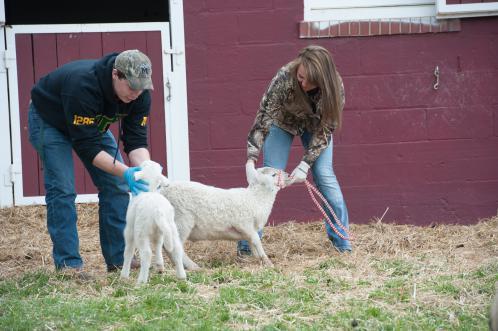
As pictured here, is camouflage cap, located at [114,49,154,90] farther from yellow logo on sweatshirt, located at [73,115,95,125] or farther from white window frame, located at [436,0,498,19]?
white window frame, located at [436,0,498,19]

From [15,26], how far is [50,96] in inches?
103

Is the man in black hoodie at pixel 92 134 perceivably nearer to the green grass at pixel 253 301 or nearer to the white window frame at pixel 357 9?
the green grass at pixel 253 301

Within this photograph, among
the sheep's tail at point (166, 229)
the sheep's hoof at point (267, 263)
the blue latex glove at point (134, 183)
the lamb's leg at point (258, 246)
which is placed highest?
the blue latex glove at point (134, 183)

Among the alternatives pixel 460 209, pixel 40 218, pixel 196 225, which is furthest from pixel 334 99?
pixel 40 218

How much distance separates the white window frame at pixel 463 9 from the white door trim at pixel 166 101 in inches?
98.2

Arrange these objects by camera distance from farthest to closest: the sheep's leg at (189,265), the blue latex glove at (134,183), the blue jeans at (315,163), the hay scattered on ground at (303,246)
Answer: the blue jeans at (315,163), the hay scattered on ground at (303,246), the sheep's leg at (189,265), the blue latex glove at (134,183)

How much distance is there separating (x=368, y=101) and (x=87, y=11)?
16.3ft

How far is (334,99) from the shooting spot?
243 inches

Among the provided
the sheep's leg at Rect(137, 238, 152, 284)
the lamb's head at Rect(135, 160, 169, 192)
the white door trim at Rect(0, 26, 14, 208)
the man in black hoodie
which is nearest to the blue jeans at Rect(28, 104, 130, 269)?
the man in black hoodie

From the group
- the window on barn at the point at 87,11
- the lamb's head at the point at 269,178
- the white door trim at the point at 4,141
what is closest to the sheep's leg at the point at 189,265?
the lamb's head at the point at 269,178

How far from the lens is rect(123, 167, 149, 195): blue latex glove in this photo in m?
5.46

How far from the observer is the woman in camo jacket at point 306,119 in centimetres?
614

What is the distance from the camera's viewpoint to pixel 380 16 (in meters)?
8.23

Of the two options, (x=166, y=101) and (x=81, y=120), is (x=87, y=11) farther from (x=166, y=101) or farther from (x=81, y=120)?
(x=81, y=120)
